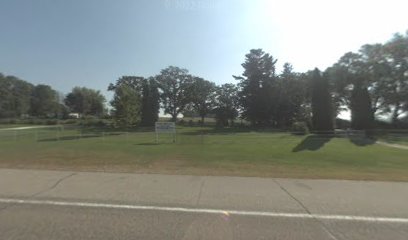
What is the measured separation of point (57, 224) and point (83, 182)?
126 inches

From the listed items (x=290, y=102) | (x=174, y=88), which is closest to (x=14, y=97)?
(x=174, y=88)

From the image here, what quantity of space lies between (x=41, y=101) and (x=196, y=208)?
136m

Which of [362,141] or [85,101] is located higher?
[85,101]

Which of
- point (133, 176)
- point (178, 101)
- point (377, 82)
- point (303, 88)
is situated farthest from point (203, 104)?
point (133, 176)

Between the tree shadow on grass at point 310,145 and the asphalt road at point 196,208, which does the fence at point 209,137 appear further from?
the asphalt road at point 196,208

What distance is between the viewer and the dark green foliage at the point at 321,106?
3690cm

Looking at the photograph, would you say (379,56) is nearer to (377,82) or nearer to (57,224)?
(377,82)

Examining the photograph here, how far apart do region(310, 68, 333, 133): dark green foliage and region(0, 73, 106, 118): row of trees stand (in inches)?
3834

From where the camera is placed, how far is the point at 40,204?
6.61m

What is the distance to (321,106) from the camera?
122ft

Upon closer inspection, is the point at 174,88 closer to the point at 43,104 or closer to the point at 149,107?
the point at 149,107

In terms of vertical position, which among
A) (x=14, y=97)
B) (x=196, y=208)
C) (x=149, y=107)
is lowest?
(x=196, y=208)

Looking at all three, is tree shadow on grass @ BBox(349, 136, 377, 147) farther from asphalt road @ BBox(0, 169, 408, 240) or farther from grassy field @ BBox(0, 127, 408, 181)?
asphalt road @ BBox(0, 169, 408, 240)

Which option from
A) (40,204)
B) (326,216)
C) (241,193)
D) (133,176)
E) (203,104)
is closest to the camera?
(326,216)
